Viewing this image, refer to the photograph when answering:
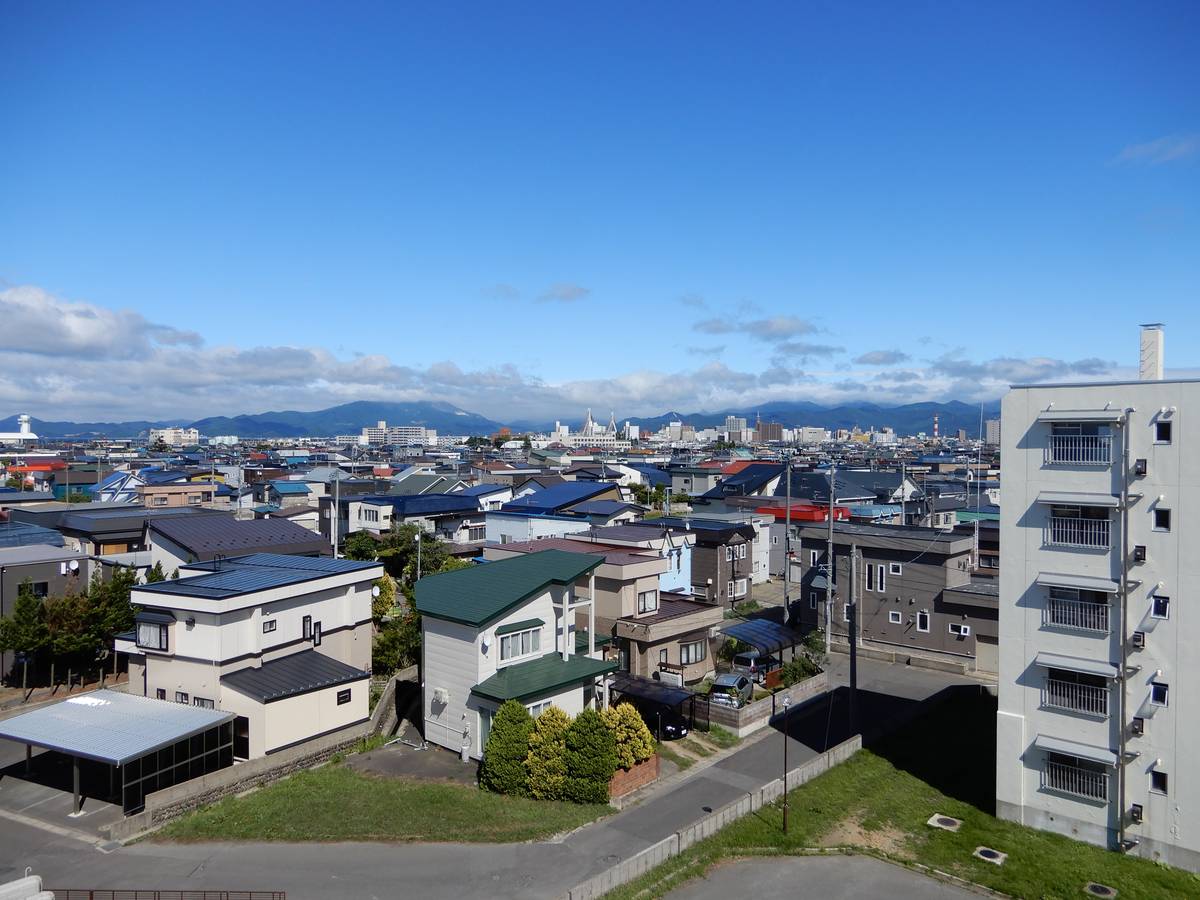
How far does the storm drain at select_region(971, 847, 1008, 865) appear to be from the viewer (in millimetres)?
16266

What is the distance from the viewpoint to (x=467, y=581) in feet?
75.5

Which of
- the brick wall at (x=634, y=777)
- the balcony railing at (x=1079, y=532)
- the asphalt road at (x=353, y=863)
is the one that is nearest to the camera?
the asphalt road at (x=353, y=863)

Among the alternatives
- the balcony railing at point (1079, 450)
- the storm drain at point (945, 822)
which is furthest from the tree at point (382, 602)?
the balcony railing at point (1079, 450)

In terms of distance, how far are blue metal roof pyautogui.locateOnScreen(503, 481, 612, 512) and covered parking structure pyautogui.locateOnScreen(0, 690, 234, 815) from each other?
30088 millimetres

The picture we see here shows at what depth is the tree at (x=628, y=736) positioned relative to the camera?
19.0 meters

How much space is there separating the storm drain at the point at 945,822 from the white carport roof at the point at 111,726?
55.8 feet

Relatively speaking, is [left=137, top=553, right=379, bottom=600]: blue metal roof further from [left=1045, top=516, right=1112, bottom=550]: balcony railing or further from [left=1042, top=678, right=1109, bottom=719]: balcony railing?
[left=1045, top=516, right=1112, bottom=550]: balcony railing

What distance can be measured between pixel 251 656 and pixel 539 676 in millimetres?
7840

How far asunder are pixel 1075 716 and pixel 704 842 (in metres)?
8.63

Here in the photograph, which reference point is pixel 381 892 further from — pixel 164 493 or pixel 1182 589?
pixel 164 493

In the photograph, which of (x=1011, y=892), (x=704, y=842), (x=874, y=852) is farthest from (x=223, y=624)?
(x=1011, y=892)

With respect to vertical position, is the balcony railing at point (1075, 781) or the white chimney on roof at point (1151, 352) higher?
the white chimney on roof at point (1151, 352)

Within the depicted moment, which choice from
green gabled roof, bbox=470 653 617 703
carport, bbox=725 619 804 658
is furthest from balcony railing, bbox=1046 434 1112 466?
carport, bbox=725 619 804 658

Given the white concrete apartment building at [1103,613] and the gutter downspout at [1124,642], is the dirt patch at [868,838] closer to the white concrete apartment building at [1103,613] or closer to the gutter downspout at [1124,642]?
the white concrete apartment building at [1103,613]
